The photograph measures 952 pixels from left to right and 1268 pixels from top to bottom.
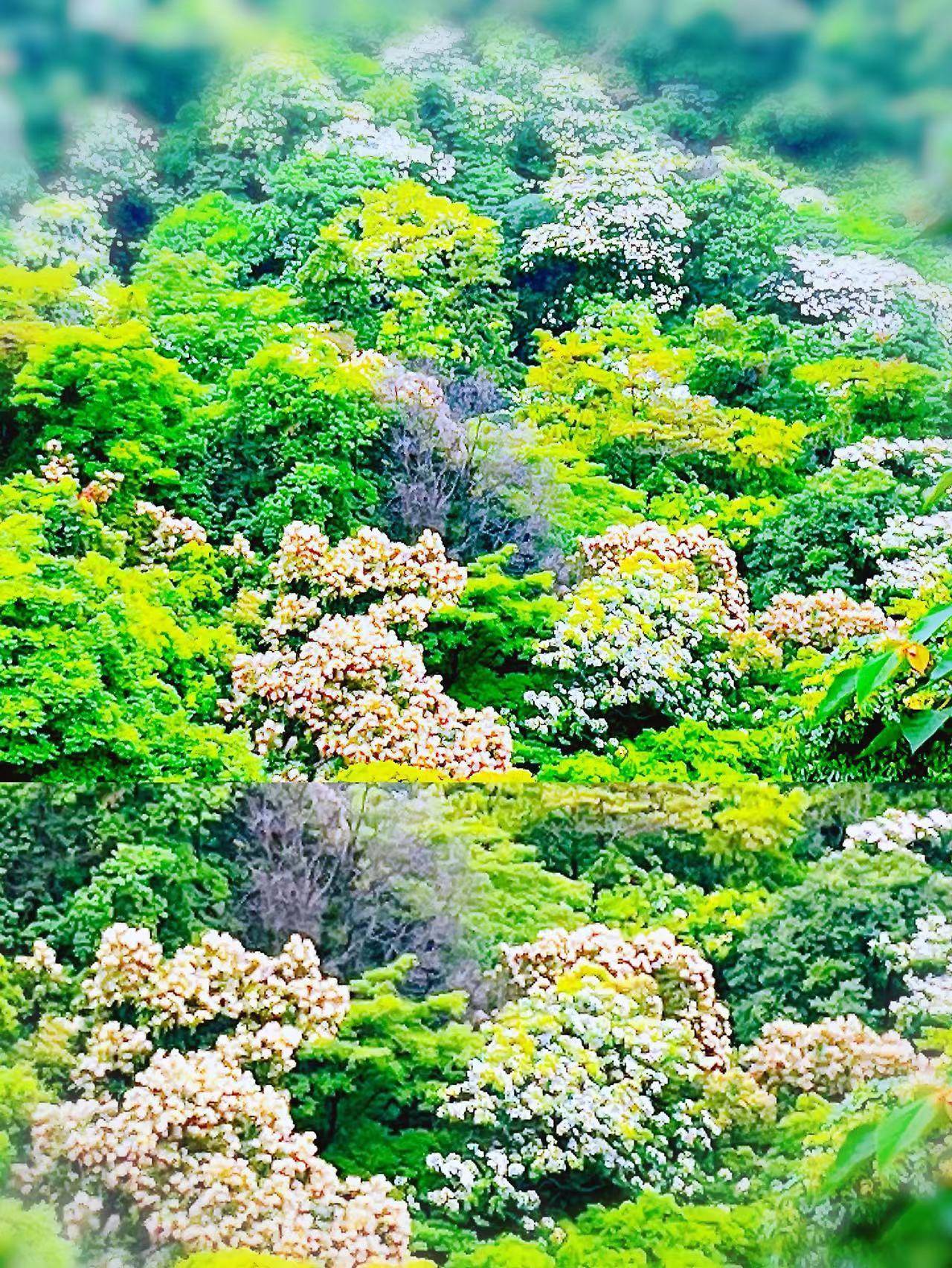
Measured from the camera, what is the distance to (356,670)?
3143 mm

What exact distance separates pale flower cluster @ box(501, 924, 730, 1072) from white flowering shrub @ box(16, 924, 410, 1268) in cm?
32

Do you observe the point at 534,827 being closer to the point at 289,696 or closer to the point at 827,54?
the point at 289,696

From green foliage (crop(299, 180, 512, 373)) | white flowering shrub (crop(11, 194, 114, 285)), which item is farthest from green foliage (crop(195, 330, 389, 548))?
white flowering shrub (crop(11, 194, 114, 285))

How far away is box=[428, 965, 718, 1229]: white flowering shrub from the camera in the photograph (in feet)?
7.98

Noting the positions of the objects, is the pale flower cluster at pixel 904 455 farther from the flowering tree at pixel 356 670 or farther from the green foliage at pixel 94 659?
the green foliage at pixel 94 659

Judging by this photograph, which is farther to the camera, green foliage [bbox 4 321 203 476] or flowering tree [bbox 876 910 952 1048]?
green foliage [bbox 4 321 203 476]

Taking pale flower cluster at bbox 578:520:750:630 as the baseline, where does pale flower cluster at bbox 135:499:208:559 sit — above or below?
below

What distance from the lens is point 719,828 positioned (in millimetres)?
2740

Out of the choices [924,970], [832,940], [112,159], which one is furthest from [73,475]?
[924,970]

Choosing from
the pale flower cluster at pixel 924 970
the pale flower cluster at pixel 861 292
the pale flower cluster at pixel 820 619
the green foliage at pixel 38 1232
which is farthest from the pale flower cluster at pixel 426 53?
the green foliage at pixel 38 1232

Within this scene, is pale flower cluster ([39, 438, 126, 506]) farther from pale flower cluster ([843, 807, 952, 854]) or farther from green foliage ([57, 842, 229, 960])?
pale flower cluster ([843, 807, 952, 854])

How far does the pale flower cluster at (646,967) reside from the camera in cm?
254

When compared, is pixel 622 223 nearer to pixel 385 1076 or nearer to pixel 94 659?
pixel 94 659

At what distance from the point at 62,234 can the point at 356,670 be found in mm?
1148
